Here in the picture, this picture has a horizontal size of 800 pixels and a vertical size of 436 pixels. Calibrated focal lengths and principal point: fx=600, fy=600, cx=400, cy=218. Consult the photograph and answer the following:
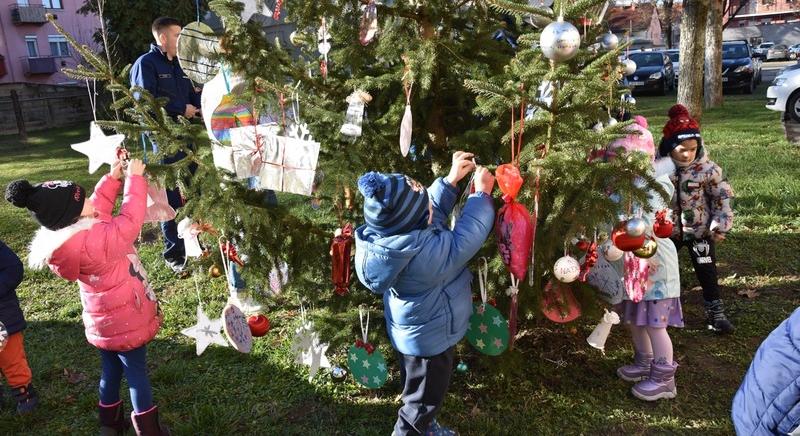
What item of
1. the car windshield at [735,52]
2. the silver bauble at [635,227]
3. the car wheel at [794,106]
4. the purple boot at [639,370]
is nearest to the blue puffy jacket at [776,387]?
the silver bauble at [635,227]

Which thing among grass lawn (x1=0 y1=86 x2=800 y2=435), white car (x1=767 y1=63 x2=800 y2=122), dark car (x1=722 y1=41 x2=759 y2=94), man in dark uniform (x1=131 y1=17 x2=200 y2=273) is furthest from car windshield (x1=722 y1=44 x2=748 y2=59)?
man in dark uniform (x1=131 y1=17 x2=200 y2=273)

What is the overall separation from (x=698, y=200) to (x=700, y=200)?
2 cm

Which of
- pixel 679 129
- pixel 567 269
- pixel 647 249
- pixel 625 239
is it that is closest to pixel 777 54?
pixel 679 129

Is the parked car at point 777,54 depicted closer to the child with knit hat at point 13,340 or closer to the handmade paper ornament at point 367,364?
the handmade paper ornament at point 367,364

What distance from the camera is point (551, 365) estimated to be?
3635 mm

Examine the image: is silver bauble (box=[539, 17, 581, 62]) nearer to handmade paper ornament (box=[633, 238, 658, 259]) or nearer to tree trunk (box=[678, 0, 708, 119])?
handmade paper ornament (box=[633, 238, 658, 259])

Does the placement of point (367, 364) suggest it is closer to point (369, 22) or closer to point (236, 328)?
point (236, 328)

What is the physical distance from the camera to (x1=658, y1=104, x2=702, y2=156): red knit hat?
3631mm

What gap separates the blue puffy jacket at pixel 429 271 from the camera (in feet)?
7.71

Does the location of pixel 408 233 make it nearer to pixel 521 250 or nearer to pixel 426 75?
pixel 521 250

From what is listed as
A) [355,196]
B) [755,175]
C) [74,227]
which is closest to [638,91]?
[755,175]

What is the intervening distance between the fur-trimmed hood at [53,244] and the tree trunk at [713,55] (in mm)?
11427

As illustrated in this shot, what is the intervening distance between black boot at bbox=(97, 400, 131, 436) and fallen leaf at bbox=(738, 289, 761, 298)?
167 inches

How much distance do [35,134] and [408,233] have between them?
19928mm
